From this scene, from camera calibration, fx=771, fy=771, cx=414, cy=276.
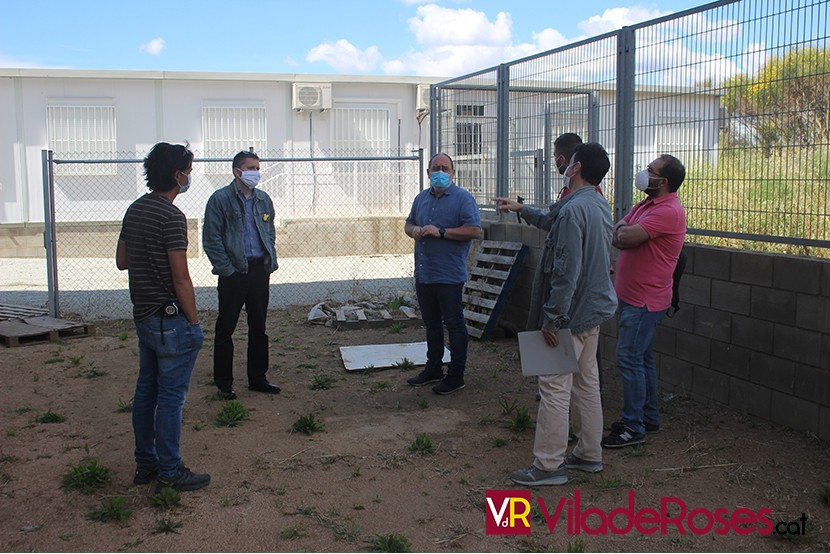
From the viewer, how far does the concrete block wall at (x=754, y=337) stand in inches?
194

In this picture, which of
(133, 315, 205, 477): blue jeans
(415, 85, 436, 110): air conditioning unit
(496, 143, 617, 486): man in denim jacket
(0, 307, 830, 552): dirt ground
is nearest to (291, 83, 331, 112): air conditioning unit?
(415, 85, 436, 110): air conditioning unit

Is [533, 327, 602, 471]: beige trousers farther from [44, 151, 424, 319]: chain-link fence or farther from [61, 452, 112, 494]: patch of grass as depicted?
[44, 151, 424, 319]: chain-link fence

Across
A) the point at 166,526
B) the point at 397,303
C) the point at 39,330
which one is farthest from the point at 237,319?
the point at 397,303

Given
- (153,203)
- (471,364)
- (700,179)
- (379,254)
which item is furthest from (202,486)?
(379,254)

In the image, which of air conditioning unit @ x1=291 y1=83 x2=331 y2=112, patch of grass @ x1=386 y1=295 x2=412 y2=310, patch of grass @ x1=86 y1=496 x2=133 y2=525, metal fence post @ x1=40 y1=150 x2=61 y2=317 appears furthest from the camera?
air conditioning unit @ x1=291 y1=83 x2=331 y2=112

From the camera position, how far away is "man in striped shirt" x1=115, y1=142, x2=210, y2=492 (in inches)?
163

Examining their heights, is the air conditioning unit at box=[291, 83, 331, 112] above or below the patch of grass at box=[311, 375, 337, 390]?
above

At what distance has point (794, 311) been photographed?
5.05 metres

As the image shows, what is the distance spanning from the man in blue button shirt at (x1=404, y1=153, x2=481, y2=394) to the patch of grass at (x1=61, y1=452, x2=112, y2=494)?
278 cm

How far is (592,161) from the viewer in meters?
4.41

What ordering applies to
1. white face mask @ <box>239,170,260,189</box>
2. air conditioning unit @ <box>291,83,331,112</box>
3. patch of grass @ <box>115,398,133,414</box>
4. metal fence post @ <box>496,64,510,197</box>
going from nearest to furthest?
patch of grass @ <box>115,398,133,414</box> < white face mask @ <box>239,170,260,189</box> < metal fence post @ <box>496,64,510,197</box> < air conditioning unit @ <box>291,83,331,112</box>

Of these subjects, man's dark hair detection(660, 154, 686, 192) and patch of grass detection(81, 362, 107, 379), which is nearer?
man's dark hair detection(660, 154, 686, 192)

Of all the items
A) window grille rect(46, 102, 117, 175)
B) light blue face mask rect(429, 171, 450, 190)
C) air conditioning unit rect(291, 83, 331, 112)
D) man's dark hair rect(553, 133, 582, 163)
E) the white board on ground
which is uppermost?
air conditioning unit rect(291, 83, 331, 112)

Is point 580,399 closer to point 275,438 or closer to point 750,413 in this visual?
point 750,413
